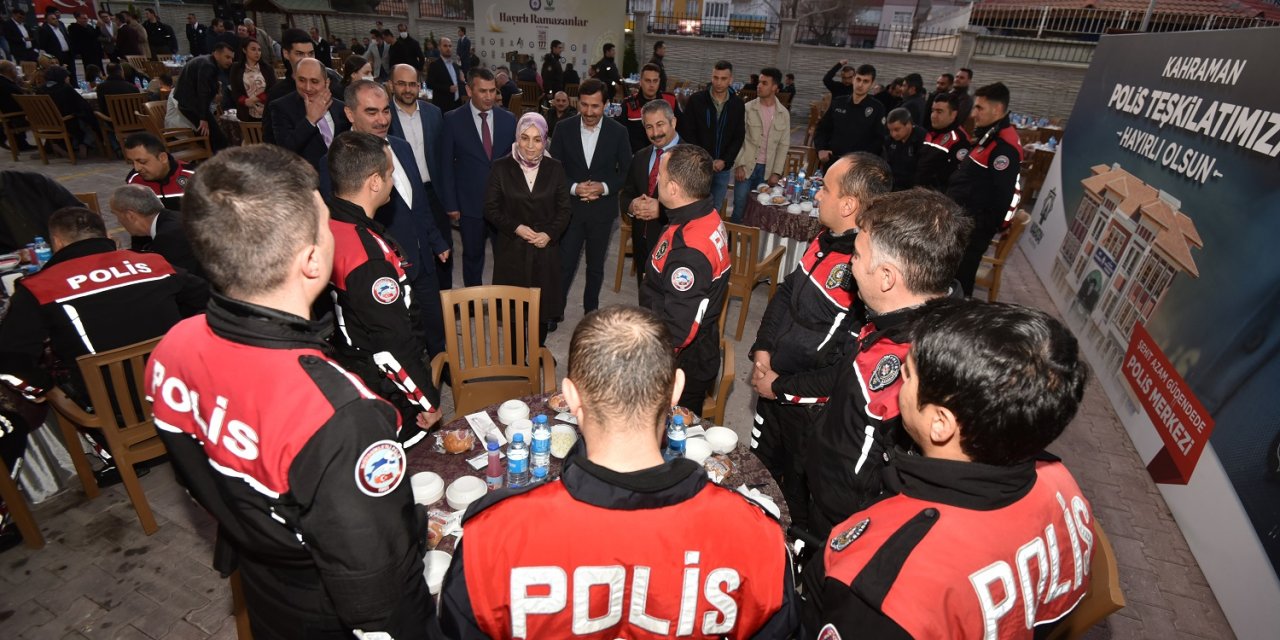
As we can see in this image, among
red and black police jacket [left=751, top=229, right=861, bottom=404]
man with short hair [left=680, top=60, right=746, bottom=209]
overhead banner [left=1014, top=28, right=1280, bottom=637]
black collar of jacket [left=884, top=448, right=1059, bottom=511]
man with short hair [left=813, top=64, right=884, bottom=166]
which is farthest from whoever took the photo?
man with short hair [left=813, top=64, right=884, bottom=166]

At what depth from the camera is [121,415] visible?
10.4ft

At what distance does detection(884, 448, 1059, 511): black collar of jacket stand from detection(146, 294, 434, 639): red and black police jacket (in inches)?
47.7

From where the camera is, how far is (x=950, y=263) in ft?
6.71

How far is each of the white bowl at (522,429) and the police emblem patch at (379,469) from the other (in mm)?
965

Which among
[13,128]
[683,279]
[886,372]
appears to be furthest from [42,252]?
[13,128]

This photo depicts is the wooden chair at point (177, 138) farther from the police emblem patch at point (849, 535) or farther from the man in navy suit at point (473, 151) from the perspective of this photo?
the police emblem patch at point (849, 535)

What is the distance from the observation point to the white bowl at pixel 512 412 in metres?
2.55

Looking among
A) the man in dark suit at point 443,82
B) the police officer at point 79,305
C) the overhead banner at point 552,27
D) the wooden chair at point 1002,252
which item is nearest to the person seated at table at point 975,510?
the police officer at point 79,305

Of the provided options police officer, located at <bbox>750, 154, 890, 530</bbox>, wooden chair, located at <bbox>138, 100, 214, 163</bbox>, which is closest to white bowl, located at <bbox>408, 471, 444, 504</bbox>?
police officer, located at <bbox>750, 154, 890, 530</bbox>

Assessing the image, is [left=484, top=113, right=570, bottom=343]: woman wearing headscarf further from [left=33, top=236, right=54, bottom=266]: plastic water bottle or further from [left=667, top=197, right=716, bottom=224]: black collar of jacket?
[left=33, top=236, right=54, bottom=266]: plastic water bottle

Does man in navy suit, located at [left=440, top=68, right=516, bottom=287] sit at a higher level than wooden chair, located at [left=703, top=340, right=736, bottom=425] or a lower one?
higher

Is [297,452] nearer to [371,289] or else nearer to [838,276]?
[371,289]

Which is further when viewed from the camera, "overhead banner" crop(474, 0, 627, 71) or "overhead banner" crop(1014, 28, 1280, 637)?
"overhead banner" crop(474, 0, 627, 71)

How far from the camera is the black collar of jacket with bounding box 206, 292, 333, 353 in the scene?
1.34 m
